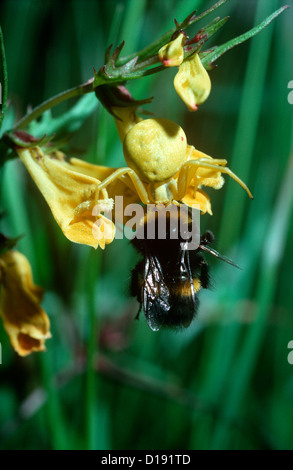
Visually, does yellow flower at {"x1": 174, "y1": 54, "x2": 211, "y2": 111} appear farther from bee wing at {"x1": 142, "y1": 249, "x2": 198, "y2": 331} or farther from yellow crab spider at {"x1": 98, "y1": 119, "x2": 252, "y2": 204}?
bee wing at {"x1": 142, "y1": 249, "x2": 198, "y2": 331}

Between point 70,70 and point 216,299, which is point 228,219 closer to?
point 216,299

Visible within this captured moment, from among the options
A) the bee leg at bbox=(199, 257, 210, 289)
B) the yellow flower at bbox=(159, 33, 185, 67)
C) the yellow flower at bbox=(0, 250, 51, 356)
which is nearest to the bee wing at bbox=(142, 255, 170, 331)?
the bee leg at bbox=(199, 257, 210, 289)

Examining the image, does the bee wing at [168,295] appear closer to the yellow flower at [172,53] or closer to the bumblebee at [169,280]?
the bumblebee at [169,280]

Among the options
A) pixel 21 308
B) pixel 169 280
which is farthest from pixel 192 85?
pixel 21 308

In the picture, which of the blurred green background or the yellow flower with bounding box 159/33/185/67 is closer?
the yellow flower with bounding box 159/33/185/67
